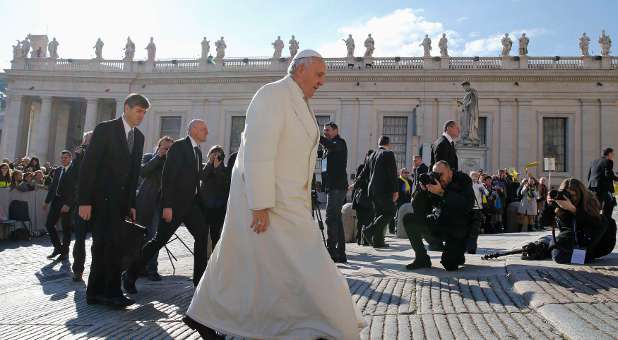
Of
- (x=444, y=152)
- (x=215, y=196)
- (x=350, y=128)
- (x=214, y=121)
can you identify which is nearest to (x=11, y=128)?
(x=214, y=121)

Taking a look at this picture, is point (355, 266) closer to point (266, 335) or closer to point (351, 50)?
point (266, 335)

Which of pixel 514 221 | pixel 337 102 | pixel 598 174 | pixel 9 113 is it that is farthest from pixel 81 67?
pixel 598 174

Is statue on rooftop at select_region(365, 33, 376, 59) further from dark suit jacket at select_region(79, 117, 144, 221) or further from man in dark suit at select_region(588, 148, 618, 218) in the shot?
dark suit jacket at select_region(79, 117, 144, 221)

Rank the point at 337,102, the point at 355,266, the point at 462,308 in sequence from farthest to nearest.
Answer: the point at 337,102, the point at 355,266, the point at 462,308

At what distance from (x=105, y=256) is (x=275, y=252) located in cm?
282

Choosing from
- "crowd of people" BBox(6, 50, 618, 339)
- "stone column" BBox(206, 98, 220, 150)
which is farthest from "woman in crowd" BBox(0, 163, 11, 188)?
"stone column" BBox(206, 98, 220, 150)

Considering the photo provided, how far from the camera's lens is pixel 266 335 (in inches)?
113

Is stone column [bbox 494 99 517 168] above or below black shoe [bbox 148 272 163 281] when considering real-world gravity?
above

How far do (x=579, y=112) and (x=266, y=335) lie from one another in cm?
3628

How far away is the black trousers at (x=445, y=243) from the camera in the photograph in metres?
6.31

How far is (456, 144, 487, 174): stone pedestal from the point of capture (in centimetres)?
1841

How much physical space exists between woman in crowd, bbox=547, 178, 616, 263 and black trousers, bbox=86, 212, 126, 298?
5466 millimetres

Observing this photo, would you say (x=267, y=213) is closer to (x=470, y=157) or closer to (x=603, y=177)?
(x=603, y=177)

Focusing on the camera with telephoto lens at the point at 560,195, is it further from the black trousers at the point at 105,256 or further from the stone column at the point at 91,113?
the stone column at the point at 91,113
